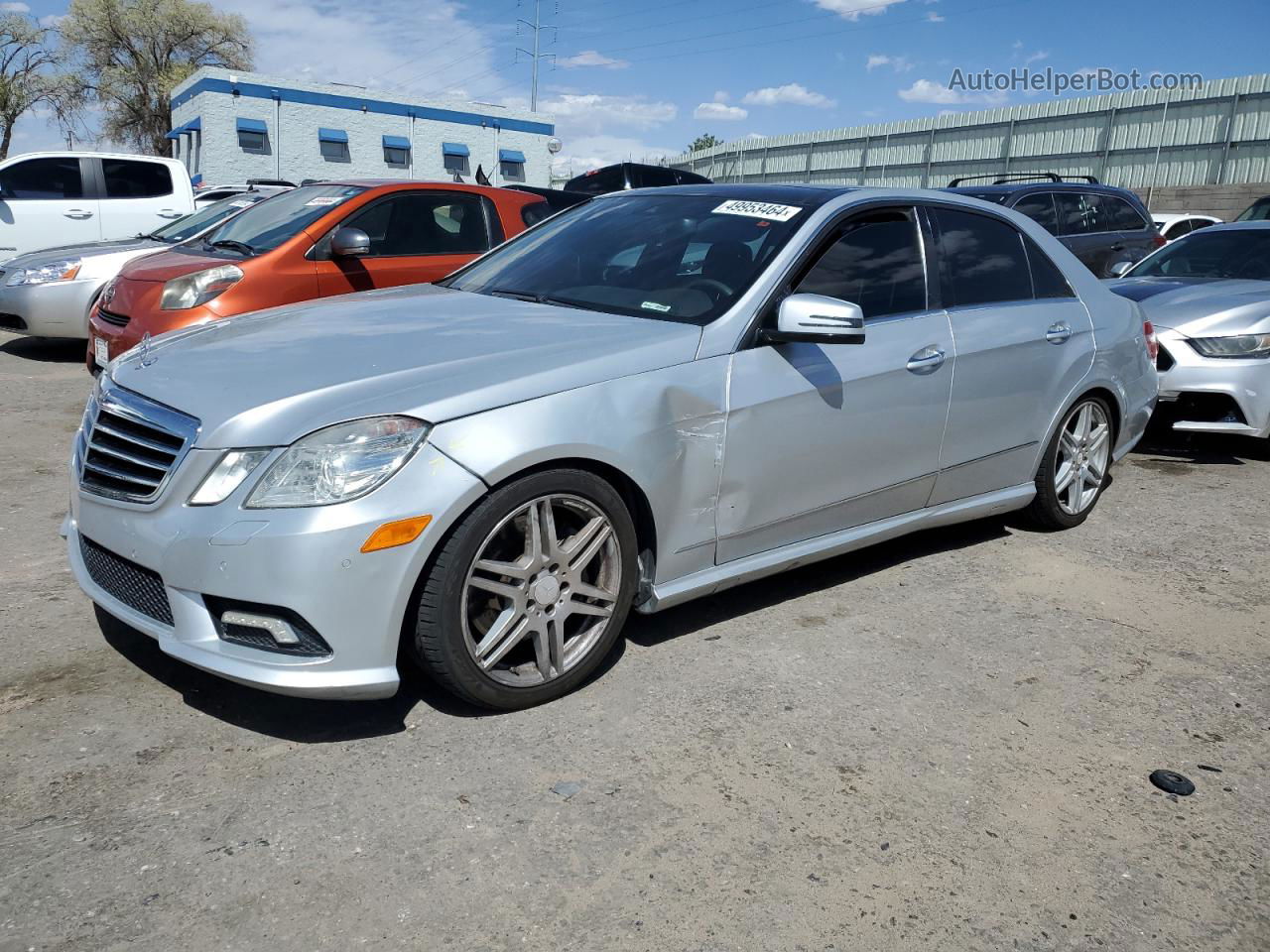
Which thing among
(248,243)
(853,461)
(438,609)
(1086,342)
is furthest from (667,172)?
(438,609)

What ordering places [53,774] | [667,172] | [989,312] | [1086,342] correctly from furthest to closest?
1. [667,172]
2. [1086,342]
3. [989,312]
4. [53,774]

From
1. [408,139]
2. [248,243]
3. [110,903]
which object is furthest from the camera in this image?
[408,139]

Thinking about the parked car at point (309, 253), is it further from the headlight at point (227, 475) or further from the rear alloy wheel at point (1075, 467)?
the rear alloy wheel at point (1075, 467)

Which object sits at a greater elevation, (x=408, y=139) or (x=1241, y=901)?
(x=408, y=139)

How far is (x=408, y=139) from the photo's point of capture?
4247 cm

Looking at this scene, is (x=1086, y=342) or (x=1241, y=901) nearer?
(x=1241, y=901)

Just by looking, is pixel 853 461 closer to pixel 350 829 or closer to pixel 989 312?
pixel 989 312

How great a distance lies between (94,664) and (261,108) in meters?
40.0

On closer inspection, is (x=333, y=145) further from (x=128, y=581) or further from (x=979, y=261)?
(x=128, y=581)

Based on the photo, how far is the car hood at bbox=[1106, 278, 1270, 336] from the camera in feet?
21.5

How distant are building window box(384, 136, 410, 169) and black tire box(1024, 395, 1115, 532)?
40.7 meters

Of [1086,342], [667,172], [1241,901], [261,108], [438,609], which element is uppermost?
[261,108]

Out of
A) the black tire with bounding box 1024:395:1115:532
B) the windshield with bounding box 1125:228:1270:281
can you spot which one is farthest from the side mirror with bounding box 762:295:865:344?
the windshield with bounding box 1125:228:1270:281

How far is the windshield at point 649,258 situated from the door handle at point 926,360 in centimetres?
69
